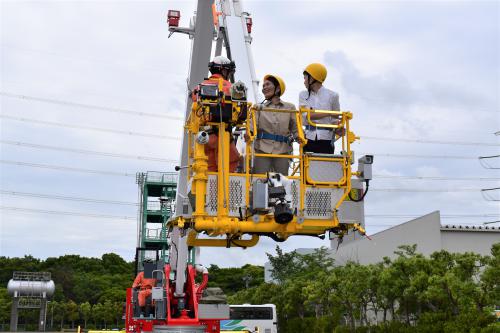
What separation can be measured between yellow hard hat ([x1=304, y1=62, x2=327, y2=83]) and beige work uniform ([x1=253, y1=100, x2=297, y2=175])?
2.35 ft

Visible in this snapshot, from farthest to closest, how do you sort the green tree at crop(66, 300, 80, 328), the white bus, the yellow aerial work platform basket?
the green tree at crop(66, 300, 80, 328) < the white bus < the yellow aerial work platform basket

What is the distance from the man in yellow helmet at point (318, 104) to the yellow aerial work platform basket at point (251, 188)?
205mm

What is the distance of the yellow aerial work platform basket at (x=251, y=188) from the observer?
8.20m

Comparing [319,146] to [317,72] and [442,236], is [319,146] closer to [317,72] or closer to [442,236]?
[317,72]

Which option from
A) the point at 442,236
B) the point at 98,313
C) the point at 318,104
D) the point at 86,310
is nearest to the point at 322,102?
the point at 318,104

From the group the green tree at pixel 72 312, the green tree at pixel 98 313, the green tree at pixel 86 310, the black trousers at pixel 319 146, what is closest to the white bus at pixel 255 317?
the black trousers at pixel 319 146

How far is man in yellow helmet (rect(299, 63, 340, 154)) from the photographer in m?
9.07

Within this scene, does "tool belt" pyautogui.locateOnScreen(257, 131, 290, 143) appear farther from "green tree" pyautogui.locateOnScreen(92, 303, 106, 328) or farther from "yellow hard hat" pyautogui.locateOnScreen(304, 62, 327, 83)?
"green tree" pyautogui.locateOnScreen(92, 303, 106, 328)

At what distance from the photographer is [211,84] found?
8.41 m

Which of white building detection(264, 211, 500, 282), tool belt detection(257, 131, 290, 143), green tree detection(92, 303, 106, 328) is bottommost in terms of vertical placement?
green tree detection(92, 303, 106, 328)

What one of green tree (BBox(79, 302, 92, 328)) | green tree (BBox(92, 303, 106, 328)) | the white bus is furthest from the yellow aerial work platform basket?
green tree (BBox(79, 302, 92, 328))

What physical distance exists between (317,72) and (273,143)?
4.20 feet

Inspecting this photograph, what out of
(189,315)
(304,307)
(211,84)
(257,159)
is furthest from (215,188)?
(304,307)

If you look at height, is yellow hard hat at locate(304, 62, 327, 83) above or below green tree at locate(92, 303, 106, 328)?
above
